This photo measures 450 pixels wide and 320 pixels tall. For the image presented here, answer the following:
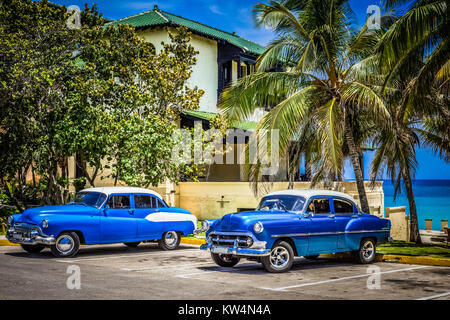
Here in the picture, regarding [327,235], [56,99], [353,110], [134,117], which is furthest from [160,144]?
[327,235]

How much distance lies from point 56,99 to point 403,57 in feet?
41.6

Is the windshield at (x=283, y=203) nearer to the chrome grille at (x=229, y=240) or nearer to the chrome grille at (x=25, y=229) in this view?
the chrome grille at (x=229, y=240)

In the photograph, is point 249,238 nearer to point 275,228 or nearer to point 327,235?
point 275,228

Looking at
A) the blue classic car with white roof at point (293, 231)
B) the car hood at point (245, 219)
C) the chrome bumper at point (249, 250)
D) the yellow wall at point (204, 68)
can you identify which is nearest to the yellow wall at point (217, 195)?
the yellow wall at point (204, 68)

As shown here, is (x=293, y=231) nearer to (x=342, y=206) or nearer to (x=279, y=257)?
(x=279, y=257)

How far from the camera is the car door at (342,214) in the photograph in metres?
12.9

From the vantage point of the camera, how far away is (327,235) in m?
12.6

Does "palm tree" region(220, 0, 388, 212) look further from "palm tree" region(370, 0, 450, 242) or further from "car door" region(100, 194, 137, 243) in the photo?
"car door" region(100, 194, 137, 243)

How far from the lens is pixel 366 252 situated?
13664mm

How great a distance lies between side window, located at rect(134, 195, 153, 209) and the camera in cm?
1576

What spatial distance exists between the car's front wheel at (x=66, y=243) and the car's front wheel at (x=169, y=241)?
2.88 metres

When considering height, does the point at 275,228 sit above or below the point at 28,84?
below

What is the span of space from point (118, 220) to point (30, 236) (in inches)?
92.2

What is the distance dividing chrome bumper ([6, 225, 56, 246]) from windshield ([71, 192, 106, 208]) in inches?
66.0
